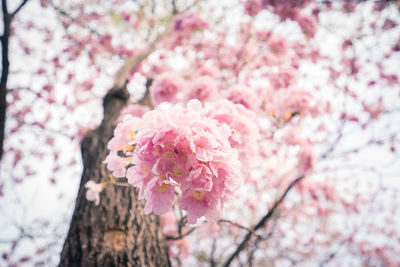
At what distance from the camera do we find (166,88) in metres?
2.68

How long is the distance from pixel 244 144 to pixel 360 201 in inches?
286

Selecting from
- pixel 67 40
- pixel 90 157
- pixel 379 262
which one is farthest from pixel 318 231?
pixel 67 40

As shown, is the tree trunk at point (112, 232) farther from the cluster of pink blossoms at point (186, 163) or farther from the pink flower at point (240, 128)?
the pink flower at point (240, 128)

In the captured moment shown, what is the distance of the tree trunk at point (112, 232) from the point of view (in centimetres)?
150

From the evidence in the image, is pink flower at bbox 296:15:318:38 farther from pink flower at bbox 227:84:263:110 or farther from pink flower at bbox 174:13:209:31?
pink flower at bbox 227:84:263:110

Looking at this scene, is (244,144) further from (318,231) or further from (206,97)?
(318,231)

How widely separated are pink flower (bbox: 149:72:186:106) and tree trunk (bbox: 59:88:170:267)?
0.97 meters

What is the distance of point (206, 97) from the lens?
2.33 m

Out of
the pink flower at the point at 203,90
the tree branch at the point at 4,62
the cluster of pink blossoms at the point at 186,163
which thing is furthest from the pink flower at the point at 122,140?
the tree branch at the point at 4,62

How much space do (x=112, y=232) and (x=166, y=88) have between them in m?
1.59

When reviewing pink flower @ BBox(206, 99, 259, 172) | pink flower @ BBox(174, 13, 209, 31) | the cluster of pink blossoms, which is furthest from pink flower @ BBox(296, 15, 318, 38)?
the cluster of pink blossoms

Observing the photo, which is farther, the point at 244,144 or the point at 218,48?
the point at 218,48

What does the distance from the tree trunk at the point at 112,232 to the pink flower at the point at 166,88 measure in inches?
38.1

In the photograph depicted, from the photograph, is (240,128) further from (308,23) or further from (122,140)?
(308,23)
